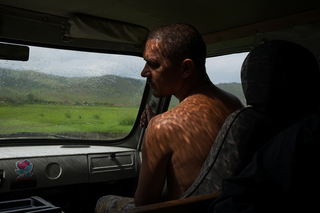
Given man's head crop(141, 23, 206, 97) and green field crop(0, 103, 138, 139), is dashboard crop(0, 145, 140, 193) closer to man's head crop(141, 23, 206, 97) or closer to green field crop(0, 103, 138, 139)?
green field crop(0, 103, 138, 139)

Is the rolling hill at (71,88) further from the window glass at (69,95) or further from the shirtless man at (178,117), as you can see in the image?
the shirtless man at (178,117)

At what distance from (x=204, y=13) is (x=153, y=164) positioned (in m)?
1.52

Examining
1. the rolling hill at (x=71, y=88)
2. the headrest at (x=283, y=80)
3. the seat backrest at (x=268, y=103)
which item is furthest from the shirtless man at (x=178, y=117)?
the rolling hill at (x=71, y=88)

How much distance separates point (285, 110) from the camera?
119 cm

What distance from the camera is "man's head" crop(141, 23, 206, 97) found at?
164 cm

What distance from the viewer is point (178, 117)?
1471 millimetres

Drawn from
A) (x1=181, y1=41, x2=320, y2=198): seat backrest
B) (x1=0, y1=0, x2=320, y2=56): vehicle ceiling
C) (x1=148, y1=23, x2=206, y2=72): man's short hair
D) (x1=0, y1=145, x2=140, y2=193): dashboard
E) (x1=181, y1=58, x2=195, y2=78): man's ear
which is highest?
(x1=0, y1=0, x2=320, y2=56): vehicle ceiling

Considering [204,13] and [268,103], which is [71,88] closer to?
[204,13]

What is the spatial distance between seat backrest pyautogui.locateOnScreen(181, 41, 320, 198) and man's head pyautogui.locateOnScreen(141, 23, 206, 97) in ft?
1.51

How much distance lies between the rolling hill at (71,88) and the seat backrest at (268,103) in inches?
80.0

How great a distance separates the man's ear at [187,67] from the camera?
1.64 meters

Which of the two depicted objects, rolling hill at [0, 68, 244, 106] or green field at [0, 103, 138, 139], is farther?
green field at [0, 103, 138, 139]

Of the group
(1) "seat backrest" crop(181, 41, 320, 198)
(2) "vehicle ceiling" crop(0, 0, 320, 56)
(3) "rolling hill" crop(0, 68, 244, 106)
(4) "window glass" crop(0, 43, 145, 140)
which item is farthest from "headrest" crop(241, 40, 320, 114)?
(4) "window glass" crop(0, 43, 145, 140)

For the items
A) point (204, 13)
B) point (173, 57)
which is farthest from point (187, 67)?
point (204, 13)
